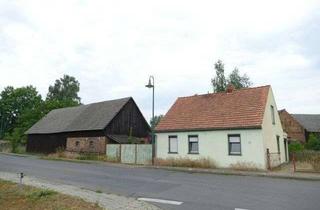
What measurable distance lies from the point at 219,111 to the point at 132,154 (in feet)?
28.4

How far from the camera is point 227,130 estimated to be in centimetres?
2511

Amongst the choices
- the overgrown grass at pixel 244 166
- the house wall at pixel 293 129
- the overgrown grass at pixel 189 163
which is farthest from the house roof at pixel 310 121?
the overgrown grass at pixel 244 166

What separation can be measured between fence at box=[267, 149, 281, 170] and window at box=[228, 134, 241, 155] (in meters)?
2.01

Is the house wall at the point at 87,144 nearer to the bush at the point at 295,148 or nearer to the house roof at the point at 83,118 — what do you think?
the house roof at the point at 83,118

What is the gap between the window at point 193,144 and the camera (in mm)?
26859

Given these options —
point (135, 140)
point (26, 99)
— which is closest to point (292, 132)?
point (135, 140)

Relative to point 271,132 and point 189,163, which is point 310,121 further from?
point 189,163

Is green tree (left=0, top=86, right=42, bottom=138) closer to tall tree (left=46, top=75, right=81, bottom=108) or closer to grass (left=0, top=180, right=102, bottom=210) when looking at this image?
tall tree (left=46, top=75, right=81, bottom=108)

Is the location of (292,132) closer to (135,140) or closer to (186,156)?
(135,140)

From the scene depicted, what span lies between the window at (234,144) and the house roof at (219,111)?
0.73 m

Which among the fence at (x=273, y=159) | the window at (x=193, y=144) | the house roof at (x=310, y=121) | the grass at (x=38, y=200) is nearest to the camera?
the grass at (x=38, y=200)

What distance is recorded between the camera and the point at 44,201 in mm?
10922

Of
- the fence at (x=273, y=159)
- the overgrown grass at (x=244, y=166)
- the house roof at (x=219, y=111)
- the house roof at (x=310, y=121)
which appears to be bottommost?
the overgrown grass at (x=244, y=166)

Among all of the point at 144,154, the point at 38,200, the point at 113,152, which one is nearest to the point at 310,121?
the point at 113,152
